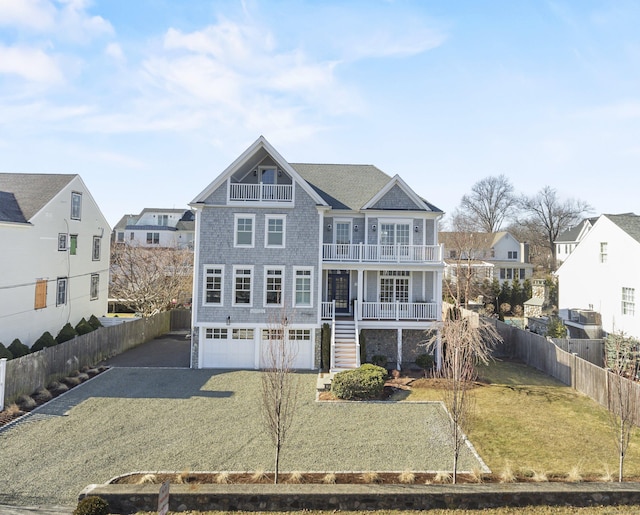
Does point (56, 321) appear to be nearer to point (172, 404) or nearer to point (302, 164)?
point (172, 404)

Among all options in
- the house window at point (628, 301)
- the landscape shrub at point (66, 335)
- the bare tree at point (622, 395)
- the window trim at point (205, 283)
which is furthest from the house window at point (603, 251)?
the landscape shrub at point (66, 335)

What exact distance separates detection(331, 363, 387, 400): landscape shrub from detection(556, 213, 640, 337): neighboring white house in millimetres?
12228

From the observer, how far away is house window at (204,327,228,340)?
1991 centimetres

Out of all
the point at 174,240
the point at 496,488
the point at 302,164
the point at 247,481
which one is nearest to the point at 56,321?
the point at 302,164

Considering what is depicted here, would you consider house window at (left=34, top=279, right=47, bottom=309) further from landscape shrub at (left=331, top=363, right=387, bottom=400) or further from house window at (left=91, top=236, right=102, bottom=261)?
landscape shrub at (left=331, top=363, right=387, bottom=400)

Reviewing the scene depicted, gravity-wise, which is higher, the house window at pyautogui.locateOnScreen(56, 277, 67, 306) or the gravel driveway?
the house window at pyautogui.locateOnScreen(56, 277, 67, 306)

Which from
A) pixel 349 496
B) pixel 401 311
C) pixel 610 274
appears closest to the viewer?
pixel 349 496

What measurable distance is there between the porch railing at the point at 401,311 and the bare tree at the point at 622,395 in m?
7.50

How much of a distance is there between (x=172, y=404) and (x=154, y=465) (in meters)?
4.66

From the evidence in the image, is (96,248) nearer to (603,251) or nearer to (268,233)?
(268,233)

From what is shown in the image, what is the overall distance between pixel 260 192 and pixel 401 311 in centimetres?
887

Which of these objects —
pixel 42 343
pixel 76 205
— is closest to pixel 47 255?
pixel 76 205

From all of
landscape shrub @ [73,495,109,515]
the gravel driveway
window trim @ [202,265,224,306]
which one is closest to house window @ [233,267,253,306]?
window trim @ [202,265,224,306]

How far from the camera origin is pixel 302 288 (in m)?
20.0
